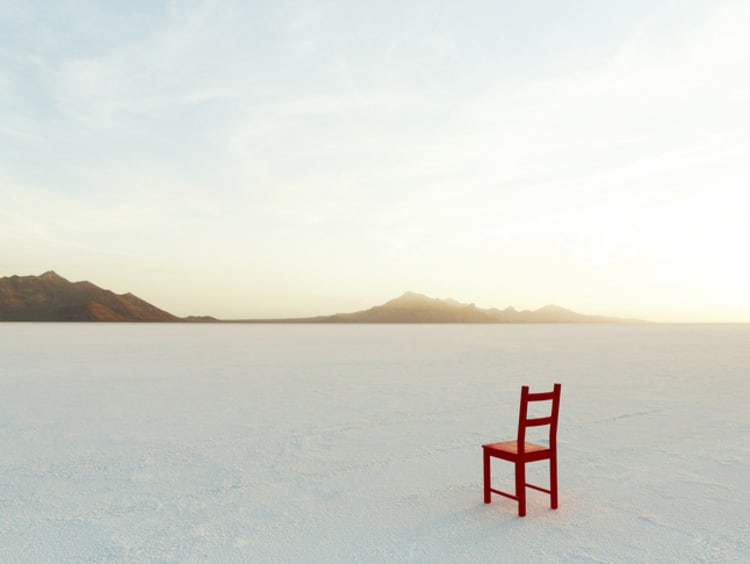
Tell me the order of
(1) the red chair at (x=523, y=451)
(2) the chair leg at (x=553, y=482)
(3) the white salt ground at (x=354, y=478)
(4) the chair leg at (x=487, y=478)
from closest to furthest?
(3) the white salt ground at (x=354, y=478)
(1) the red chair at (x=523, y=451)
(2) the chair leg at (x=553, y=482)
(4) the chair leg at (x=487, y=478)

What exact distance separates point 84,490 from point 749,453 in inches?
307

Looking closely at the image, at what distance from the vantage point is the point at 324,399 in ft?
42.3

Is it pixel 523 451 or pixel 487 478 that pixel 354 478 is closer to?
pixel 487 478

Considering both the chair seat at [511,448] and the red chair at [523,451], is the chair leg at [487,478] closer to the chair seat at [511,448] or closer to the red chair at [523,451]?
the red chair at [523,451]

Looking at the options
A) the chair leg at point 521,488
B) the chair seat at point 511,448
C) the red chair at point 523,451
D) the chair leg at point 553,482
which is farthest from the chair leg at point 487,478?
the chair leg at point 553,482

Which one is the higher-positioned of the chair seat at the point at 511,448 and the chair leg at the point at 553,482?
the chair seat at the point at 511,448

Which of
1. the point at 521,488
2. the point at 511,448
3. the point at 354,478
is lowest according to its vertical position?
the point at 354,478

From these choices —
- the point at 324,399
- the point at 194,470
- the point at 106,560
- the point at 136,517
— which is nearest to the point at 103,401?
the point at 324,399

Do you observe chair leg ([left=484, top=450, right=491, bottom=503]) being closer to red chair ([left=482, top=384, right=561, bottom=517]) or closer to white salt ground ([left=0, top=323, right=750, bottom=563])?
red chair ([left=482, top=384, right=561, bottom=517])

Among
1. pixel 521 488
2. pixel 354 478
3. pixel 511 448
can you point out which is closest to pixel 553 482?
pixel 521 488

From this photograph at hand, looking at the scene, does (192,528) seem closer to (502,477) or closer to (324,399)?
(502,477)

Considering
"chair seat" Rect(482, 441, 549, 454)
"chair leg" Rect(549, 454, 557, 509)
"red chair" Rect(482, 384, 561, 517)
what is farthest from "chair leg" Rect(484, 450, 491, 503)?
"chair leg" Rect(549, 454, 557, 509)

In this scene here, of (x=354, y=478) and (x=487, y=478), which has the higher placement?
(x=487, y=478)

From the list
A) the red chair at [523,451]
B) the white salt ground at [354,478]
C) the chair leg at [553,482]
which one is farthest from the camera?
the chair leg at [553,482]
